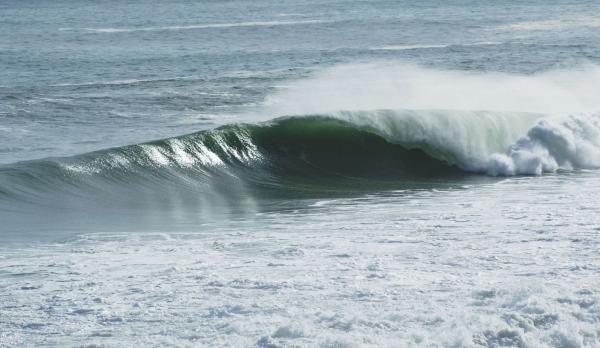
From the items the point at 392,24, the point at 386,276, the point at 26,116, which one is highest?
the point at 392,24

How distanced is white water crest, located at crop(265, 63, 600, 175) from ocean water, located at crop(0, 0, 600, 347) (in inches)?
2.6

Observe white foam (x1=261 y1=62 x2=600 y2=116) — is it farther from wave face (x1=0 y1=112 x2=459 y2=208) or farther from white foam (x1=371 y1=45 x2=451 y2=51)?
white foam (x1=371 y1=45 x2=451 y2=51)

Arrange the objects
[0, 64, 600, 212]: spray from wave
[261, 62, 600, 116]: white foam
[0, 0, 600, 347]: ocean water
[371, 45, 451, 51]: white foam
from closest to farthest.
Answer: [0, 0, 600, 347]: ocean water → [0, 64, 600, 212]: spray from wave → [261, 62, 600, 116]: white foam → [371, 45, 451, 51]: white foam

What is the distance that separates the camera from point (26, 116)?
64.8 feet

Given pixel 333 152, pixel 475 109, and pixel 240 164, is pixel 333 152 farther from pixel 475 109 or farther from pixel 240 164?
pixel 475 109

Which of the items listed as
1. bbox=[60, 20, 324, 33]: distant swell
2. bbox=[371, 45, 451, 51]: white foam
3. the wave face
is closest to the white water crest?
the wave face

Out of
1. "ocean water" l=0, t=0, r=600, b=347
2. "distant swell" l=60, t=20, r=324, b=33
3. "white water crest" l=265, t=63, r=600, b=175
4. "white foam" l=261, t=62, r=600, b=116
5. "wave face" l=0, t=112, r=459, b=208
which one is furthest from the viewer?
"distant swell" l=60, t=20, r=324, b=33

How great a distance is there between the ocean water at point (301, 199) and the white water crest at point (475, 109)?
0.22ft

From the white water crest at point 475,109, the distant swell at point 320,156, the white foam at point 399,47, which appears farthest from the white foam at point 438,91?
the white foam at point 399,47

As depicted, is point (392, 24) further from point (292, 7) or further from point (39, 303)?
point (39, 303)

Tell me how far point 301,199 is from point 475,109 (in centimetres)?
753

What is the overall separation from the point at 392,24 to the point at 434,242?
42.3m

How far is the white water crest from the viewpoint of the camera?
53.1ft

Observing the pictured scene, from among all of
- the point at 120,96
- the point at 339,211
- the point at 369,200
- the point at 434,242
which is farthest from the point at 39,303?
the point at 120,96
